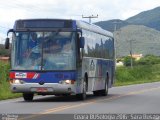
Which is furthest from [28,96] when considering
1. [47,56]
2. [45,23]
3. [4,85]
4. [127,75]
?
[127,75]

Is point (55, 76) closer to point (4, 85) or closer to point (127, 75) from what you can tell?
point (4, 85)

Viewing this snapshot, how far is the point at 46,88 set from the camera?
78.1 feet

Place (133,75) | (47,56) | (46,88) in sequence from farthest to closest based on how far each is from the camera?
(133,75)
(47,56)
(46,88)

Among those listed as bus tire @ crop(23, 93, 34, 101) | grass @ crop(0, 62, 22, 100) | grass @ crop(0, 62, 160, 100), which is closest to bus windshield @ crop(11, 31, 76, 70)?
bus tire @ crop(23, 93, 34, 101)

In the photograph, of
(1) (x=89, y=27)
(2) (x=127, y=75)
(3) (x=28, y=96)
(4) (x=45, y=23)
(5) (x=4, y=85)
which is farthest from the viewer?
(2) (x=127, y=75)

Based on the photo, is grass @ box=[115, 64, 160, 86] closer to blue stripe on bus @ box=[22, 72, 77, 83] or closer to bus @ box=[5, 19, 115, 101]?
bus @ box=[5, 19, 115, 101]

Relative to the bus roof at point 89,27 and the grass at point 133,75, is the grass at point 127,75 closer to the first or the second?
the grass at point 133,75

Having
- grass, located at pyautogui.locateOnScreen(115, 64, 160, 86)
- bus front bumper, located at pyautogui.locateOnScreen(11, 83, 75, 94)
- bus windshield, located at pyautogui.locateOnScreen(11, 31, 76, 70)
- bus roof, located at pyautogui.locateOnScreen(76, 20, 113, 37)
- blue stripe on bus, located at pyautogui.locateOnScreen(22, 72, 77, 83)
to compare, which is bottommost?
grass, located at pyautogui.locateOnScreen(115, 64, 160, 86)

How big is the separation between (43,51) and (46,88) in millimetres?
1417

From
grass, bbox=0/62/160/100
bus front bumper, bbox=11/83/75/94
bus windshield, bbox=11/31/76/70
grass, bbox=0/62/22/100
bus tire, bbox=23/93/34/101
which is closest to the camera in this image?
bus front bumper, bbox=11/83/75/94

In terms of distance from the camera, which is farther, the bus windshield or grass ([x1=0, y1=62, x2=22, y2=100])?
grass ([x1=0, y1=62, x2=22, y2=100])

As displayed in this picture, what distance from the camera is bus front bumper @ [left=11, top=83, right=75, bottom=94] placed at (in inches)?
934

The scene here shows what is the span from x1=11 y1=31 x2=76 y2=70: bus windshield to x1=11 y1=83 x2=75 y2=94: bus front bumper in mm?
648

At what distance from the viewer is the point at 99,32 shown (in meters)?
29.0
